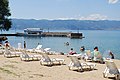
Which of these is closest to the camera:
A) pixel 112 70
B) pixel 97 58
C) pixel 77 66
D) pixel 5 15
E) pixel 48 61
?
pixel 112 70

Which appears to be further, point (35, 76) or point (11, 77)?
point (35, 76)

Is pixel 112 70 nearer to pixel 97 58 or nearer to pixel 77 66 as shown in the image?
pixel 77 66

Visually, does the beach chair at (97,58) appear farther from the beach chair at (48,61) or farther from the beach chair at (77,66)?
the beach chair at (77,66)

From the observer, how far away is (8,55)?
2548 cm

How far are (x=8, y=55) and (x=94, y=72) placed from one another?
10.4 meters

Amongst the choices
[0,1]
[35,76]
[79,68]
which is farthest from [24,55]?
[0,1]

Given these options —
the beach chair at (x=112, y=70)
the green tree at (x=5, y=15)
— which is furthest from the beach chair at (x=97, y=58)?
→ the green tree at (x=5, y=15)

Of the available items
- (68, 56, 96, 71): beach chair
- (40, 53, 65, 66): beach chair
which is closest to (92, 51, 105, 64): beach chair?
(40, 53, 65, 66): beach chair

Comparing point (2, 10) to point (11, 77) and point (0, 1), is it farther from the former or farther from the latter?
point (11, 77)

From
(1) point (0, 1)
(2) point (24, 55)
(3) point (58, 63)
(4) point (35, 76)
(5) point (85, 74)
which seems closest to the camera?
(4) point (35, 76)

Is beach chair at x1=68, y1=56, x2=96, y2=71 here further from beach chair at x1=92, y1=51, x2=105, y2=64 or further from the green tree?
the green tree

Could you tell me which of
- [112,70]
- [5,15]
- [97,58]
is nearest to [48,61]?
[97,58]

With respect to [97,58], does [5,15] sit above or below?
above

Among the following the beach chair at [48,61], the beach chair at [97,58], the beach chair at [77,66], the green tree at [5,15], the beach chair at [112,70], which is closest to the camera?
the beach chair at [112,70]
